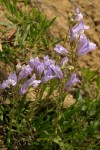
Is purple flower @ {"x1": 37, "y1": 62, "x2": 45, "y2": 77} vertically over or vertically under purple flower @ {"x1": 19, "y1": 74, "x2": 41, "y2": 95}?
over

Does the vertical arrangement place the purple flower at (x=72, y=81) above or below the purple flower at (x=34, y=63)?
below

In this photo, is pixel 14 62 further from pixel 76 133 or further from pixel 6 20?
pixel 76 133

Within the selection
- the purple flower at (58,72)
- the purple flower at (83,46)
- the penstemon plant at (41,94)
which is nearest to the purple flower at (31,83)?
the penstemon plant at (41,94)

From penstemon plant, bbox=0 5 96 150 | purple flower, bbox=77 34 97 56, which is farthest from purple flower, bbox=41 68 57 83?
purple flower, bbox=77 34 97 56

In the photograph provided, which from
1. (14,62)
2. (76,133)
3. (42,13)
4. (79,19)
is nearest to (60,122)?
(76,133)

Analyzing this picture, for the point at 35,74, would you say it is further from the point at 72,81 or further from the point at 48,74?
the point at 72,81

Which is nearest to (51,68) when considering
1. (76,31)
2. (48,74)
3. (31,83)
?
(48,74)

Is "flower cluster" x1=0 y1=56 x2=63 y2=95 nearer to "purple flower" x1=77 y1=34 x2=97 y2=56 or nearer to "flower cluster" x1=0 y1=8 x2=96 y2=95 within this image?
"flower cluster" x1=0 y1=8 x2=96 y2=95

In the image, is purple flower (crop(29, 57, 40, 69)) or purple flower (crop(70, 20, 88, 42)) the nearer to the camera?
purple flower (crop(70, 20, 88, 42))

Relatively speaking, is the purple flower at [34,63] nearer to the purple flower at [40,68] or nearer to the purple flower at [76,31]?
the purple flower at [40,68]
